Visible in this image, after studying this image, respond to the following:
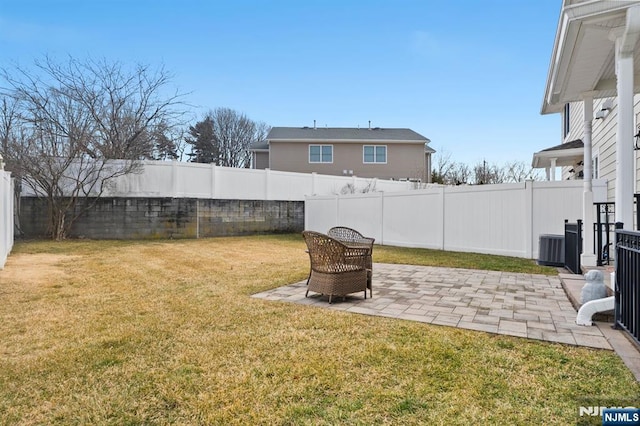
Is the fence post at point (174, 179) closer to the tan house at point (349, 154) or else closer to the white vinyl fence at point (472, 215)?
the white vinyl fence at point (472, 215)

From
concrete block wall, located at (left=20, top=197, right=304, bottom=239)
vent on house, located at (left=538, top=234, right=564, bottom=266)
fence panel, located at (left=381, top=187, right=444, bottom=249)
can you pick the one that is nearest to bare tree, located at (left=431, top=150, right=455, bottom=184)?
fence panel, located at (left=381, top=187, right=444, bottom=249)

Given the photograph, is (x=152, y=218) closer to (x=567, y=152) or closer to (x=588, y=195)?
(x=588, y=195)

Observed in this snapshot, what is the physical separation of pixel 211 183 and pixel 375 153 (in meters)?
12.9

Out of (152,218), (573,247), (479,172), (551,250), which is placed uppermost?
(479,172)

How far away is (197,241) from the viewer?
13305mm

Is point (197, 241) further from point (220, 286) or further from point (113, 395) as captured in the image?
point (113, 395)

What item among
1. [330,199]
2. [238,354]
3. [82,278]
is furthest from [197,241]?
[238,354]

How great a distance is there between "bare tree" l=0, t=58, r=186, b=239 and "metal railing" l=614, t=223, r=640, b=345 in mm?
13822

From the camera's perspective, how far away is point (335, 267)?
4.85 metres

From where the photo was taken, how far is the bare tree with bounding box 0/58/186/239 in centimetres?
1265

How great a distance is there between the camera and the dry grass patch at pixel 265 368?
220cm

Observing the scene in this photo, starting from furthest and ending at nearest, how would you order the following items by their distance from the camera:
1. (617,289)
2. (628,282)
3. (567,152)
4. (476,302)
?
(567,152) → (476,302) → (617,289) → (628,282)

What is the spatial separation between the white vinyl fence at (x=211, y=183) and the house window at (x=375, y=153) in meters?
7.09

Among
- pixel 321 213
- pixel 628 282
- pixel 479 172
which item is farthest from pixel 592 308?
pixel 479 172
